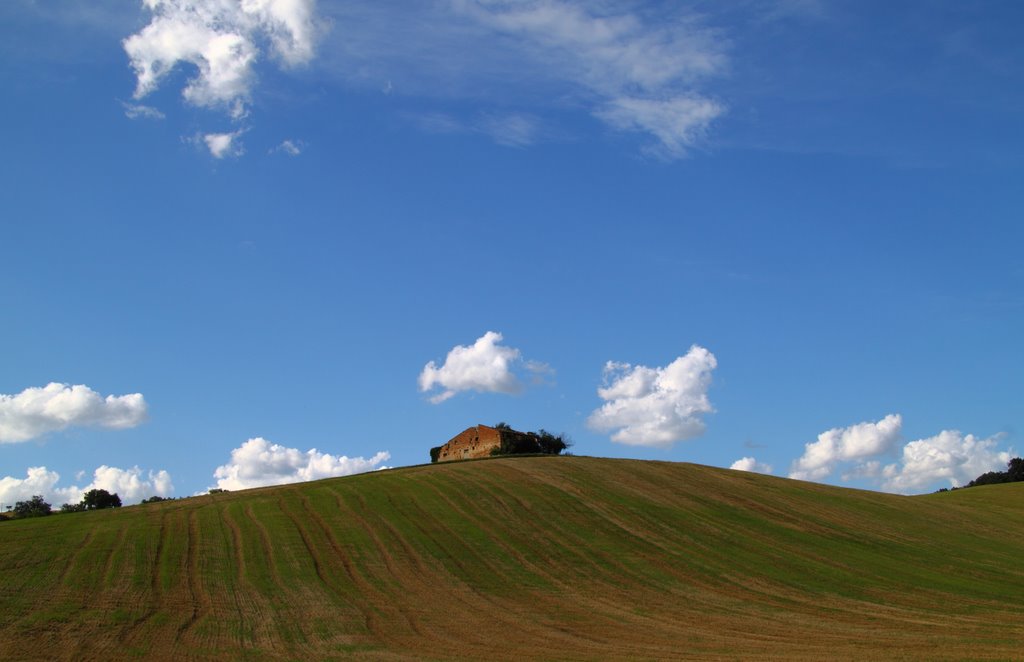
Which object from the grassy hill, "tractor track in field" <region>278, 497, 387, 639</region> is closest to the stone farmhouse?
the grassy hill

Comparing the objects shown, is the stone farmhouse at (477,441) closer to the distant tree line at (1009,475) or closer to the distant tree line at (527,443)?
the distant tree line at (527,443)

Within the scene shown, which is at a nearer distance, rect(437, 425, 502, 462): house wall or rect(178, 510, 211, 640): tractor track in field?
rect(178, 510, 211, 640): tractor track in field

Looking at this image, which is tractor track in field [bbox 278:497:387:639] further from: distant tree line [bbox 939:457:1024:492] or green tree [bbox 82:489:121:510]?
distant tree line [bbox 939:457:1024:492]

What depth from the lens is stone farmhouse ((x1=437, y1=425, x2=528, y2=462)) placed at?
265 ft

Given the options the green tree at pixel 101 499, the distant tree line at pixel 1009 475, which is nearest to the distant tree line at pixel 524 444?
the green tree at pixel 101 499

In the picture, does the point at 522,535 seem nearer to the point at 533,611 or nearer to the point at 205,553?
the point at 533,611

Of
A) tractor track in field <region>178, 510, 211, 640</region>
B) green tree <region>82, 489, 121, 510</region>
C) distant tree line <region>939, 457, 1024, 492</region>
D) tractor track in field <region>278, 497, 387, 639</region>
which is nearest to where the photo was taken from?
tractor track in field <region>178, 510, 211, 640</region>

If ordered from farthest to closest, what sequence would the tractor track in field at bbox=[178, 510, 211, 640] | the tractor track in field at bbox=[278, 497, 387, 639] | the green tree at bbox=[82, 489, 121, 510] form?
the green tree at bbox=[82, 489, 121, 510] < the tractor track in field at bbox=[278, 497, 387, 639] < the tractor track in field at bbox=[178, 510, 211, 640]

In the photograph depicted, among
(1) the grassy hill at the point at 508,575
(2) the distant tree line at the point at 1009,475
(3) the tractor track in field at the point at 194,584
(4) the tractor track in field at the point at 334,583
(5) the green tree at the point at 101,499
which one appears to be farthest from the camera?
(2) the distant tree line at the point at 1009,475

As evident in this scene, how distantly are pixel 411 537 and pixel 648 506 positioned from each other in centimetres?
1645

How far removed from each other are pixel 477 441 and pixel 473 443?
0.73 metres

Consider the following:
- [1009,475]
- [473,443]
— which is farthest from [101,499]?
[1009,475]

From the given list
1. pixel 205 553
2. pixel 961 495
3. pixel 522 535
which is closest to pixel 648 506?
pixel 522 535

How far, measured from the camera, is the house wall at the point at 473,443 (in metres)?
80.8
